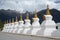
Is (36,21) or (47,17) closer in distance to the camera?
(47,17)

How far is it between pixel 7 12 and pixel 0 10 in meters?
4.31

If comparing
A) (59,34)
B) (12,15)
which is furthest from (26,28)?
(12,15)

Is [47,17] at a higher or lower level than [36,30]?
higher

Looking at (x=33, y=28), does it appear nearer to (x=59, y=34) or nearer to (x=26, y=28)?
(x=26, y=28)

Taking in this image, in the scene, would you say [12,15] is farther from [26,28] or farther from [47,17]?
[47,17]

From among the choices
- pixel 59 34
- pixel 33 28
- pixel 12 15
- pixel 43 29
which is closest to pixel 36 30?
pixel 33 28

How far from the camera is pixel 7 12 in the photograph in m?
95.2

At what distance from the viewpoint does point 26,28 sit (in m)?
18.4

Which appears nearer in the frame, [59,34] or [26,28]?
[59,34]

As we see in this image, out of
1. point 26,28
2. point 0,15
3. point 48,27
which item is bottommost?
point 0,15

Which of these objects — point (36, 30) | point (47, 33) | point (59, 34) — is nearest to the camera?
point (59, 34)

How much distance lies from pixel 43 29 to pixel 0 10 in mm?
85834

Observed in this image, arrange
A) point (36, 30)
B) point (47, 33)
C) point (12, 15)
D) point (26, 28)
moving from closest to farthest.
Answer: point (47, 33), point (36, 30), point (26, 28), point (12, 15)

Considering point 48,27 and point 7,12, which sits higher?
point 48,27
